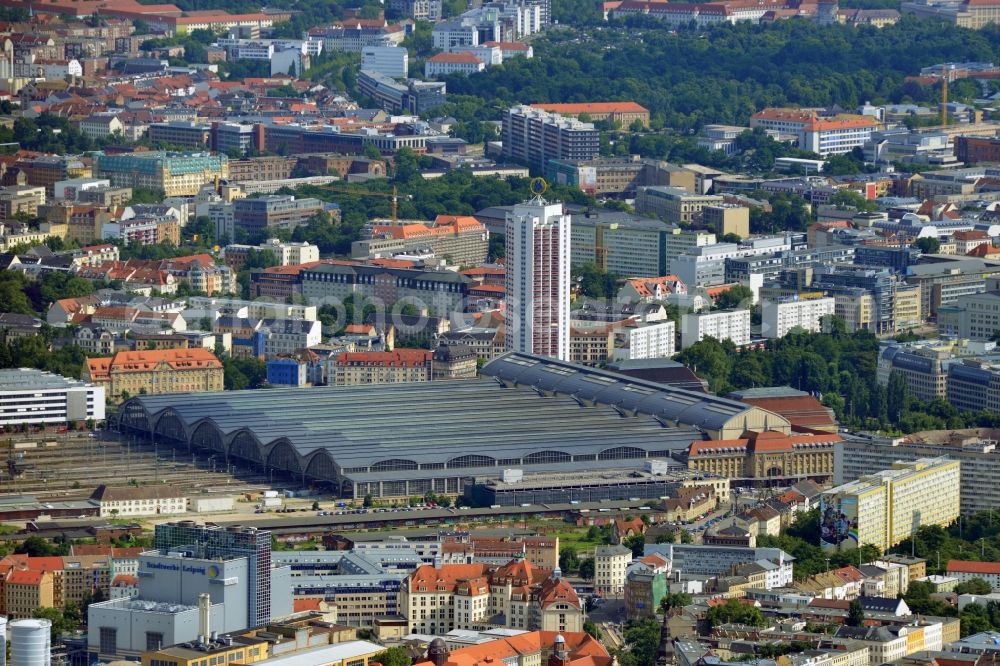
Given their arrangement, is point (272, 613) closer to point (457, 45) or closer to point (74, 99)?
point (74, 99)

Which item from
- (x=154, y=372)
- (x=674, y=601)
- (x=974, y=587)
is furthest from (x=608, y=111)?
(x=674, y=601)

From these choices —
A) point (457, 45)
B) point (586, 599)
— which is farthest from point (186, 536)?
point (457, 45)

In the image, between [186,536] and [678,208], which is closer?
[186,536]

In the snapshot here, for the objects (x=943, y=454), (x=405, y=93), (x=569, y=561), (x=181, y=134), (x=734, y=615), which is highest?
(x=405, y=93)

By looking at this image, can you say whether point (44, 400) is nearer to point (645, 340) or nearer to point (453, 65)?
point (645, 340)

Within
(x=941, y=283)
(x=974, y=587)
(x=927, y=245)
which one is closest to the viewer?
(x=974, y=587)

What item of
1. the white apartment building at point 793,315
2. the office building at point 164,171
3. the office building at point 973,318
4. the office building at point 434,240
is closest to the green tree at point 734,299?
the white apartment building at point 793,315

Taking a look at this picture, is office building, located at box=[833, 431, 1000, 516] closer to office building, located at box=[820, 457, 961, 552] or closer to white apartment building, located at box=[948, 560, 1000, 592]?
office building, located at box=[820, 457, 961, 552]

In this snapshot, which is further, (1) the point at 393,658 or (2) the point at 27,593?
(2) the point at 27,593
